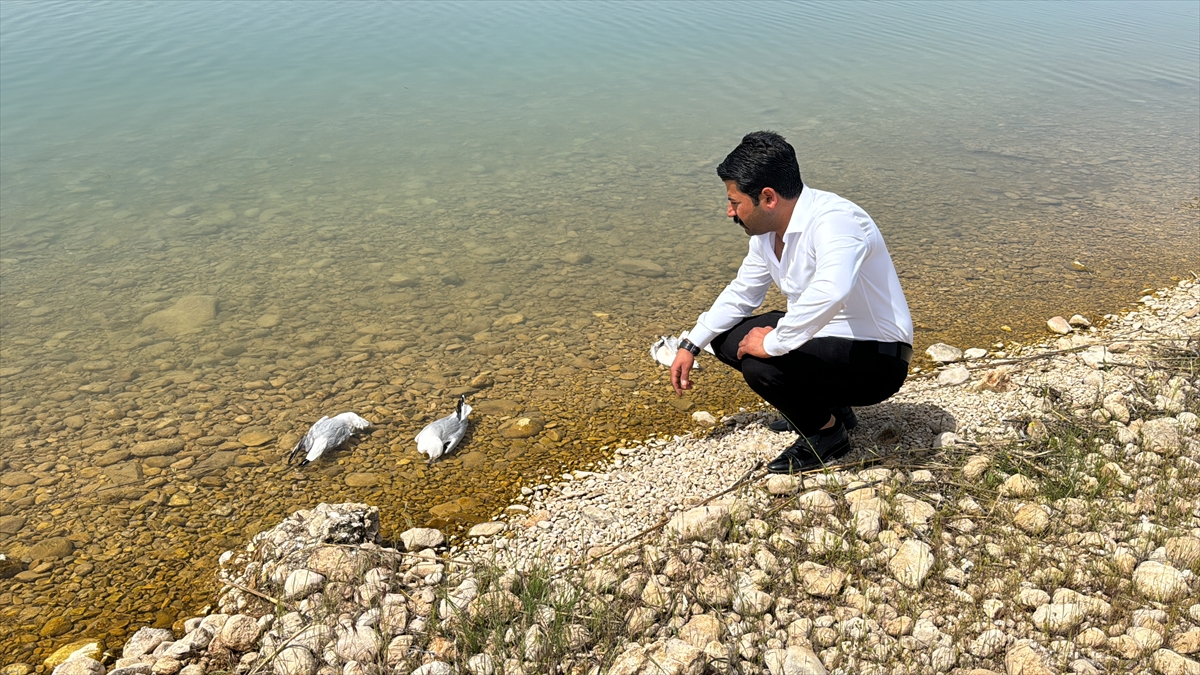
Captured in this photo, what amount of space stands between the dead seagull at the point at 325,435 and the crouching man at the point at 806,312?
1.77 metres

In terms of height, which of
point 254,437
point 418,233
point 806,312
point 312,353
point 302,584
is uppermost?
point 806,312

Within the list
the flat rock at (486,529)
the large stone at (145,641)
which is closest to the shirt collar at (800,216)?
the flat rock at (486,529)

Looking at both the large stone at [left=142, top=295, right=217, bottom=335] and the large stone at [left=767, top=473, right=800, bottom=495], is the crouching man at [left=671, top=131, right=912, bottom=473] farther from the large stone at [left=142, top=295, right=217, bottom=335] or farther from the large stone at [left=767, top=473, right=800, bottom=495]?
the large stone at [left=142, top=295, right=217, bottom=335]

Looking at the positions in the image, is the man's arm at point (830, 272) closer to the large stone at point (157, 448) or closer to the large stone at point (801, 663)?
the large stone at point (801, 663)

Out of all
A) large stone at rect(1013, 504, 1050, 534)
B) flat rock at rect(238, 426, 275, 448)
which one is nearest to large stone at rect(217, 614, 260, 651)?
flat rock at rect(238, 426, 275, 448)

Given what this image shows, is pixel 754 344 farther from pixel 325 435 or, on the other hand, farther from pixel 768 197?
pixel 325 435

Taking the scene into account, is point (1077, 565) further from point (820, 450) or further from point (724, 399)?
point (724, 399)

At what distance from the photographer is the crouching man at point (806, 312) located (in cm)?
317

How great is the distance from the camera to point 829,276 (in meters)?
3.14

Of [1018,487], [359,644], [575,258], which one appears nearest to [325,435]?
[359,644]

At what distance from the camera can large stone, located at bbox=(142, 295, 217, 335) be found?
5.78 metres

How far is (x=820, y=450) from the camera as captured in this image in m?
3.59

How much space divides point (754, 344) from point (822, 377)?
299mm

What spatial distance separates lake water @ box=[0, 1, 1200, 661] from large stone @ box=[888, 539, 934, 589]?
1681 mm
